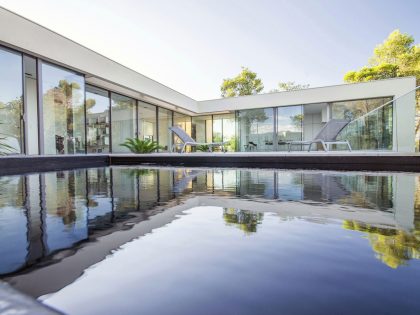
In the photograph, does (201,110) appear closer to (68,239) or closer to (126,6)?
(126,6)

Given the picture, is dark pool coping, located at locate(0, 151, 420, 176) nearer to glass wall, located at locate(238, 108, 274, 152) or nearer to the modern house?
the modern house

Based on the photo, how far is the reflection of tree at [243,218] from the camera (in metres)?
1.09

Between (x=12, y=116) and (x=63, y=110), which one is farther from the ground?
(x=63, y=110)

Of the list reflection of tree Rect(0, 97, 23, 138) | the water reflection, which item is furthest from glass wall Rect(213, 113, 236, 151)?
the water reflection

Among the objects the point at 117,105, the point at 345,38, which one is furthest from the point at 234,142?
the point at 345,38

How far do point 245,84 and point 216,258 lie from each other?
24.4m

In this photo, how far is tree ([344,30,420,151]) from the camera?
16.5 meters

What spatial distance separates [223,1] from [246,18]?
1.85 metres

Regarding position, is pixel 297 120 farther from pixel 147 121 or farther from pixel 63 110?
pixel 63 110

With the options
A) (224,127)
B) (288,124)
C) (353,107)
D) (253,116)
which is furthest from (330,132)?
(224,127)

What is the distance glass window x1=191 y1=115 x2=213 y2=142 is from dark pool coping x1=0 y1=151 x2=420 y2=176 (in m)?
9.82

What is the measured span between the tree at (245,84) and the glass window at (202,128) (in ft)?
28.0

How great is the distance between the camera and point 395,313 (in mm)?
481

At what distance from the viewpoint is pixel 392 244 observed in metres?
0.87
